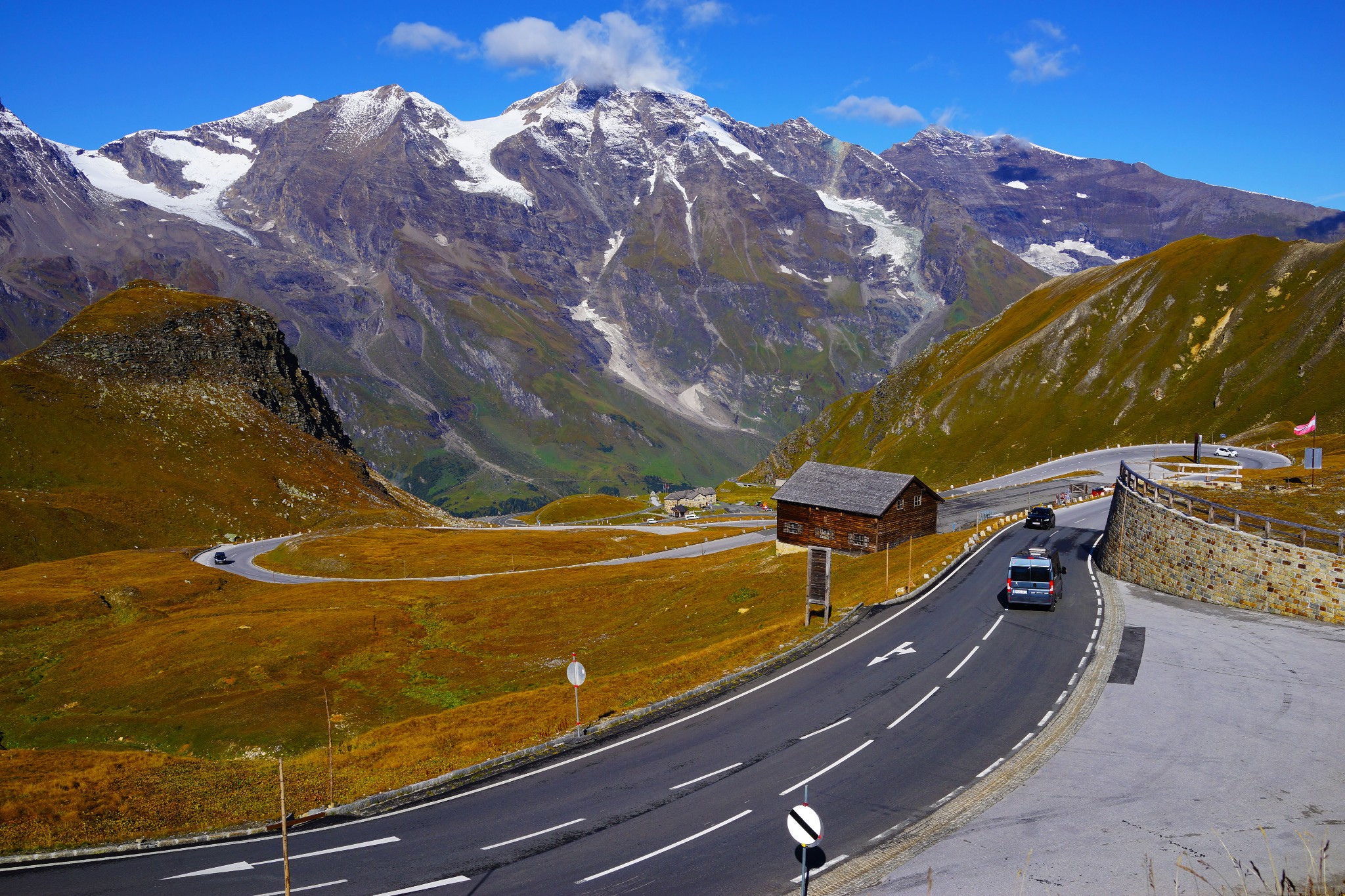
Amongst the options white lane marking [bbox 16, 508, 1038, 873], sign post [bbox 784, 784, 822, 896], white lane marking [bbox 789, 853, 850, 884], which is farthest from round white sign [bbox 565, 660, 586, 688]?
sign post [bbox 784, 784, 822, 896]

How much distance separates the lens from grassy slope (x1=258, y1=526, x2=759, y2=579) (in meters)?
107

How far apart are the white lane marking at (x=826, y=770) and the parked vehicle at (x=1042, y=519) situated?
51.6 metres

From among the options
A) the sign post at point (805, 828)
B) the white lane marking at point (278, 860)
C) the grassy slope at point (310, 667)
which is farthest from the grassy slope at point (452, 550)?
the sign post at point (805, 828)

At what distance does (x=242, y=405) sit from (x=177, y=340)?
20628mm

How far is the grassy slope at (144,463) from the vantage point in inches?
5049

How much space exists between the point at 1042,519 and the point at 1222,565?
3059 cm

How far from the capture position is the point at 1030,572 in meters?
45.9

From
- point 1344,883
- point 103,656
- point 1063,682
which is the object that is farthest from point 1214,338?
point 103,656

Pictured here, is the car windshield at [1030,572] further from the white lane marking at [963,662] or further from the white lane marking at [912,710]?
the white lane marking at [912,710]

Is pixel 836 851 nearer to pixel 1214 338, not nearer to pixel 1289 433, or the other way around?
pixel 1289 433

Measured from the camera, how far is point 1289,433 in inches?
5148

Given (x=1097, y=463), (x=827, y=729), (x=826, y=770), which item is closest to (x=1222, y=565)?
(x=827, y=729)

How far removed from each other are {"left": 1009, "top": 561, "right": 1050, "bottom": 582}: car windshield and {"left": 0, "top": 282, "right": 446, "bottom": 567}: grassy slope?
131m

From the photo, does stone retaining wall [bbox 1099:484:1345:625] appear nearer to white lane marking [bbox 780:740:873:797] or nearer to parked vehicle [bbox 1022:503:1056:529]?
parked vehicle [bbox 1022:503:1056:529]
